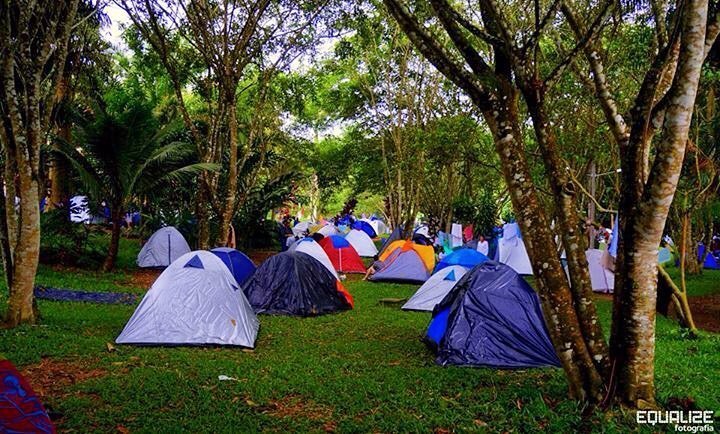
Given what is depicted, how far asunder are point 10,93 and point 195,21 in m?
6.26

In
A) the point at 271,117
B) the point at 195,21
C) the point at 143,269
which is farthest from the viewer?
the point at 271,117

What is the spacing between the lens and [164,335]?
712 centimetres

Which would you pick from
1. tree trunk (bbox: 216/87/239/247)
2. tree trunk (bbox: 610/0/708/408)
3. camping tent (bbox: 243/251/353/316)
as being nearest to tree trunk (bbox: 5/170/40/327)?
camping tent (bbox: 243/251/353/316)

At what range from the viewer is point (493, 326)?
6848mm

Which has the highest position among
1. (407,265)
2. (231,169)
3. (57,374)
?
(231,169)

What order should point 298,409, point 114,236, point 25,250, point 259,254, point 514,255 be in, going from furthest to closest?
point 259,254
point 514,255
point 114,236
point 25,250
point 298,409

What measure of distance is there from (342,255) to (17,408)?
1362 cm

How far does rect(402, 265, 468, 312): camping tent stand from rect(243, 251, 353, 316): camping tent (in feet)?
4.38

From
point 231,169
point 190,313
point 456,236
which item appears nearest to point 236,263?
point 231,169

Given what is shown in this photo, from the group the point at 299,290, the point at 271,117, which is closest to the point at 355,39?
the point at 271,117

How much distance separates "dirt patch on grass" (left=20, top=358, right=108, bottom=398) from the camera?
17.3ft

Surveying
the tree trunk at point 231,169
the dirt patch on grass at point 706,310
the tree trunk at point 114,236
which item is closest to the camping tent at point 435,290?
the dirt patch on grass at point 706,310

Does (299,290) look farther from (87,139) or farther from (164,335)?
(87,139)

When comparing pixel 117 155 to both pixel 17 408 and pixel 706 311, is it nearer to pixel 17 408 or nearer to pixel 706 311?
pixel 17 408
